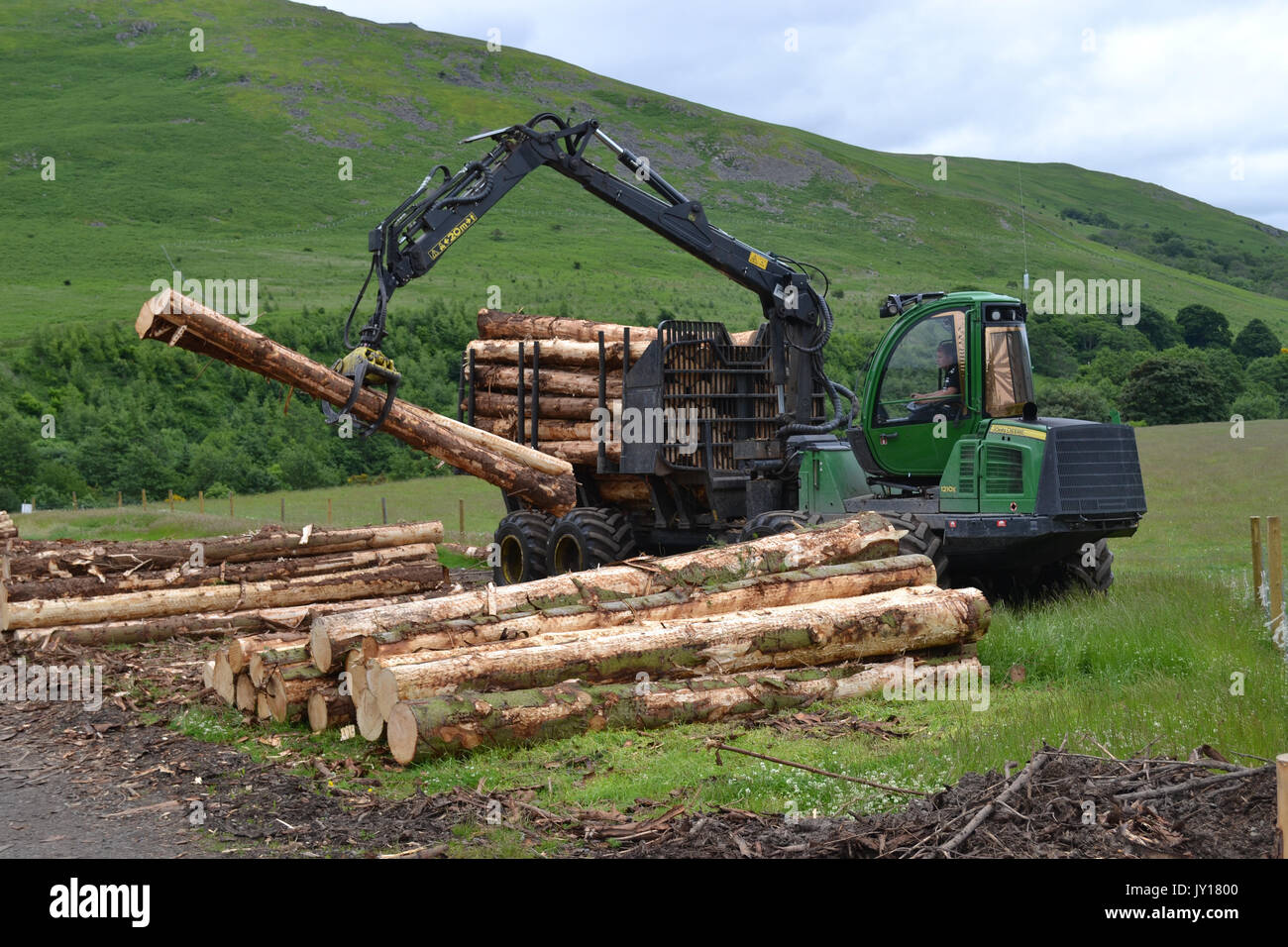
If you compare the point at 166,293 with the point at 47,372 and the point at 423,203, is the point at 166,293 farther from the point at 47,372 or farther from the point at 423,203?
the point at 47,372

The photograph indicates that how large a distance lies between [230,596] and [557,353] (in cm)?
533

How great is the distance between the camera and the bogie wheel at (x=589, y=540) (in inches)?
595

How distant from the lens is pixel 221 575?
48.6 feet

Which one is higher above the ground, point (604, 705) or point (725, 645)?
point (725, 645)

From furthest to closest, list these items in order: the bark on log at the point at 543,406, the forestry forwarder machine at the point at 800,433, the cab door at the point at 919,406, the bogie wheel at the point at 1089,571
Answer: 1. the bark on log at the point at 543,406
2. the bogie wheel at the point at 1089,571
3. the cab door at the point at 919,406
4. the forestry forwarder machine at the point at 800,433

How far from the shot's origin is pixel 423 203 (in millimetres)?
15203

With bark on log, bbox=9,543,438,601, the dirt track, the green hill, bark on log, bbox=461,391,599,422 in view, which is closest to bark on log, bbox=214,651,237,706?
the dirt track

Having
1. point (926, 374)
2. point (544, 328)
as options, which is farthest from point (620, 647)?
point (544, 328)

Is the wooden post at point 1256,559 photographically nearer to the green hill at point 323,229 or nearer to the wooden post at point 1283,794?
the wooden post at point 1283,794

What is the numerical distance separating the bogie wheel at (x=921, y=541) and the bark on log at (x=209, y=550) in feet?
24.3

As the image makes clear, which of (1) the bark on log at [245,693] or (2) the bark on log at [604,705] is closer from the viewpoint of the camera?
(2) the bark on log at [604,705]

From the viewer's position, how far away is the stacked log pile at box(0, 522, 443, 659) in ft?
44.0

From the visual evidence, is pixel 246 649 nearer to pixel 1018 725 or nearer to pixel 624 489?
pixel 1018 725

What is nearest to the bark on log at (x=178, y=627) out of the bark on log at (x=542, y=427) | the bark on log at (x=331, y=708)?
the bark on log at (x=542, y=427)
